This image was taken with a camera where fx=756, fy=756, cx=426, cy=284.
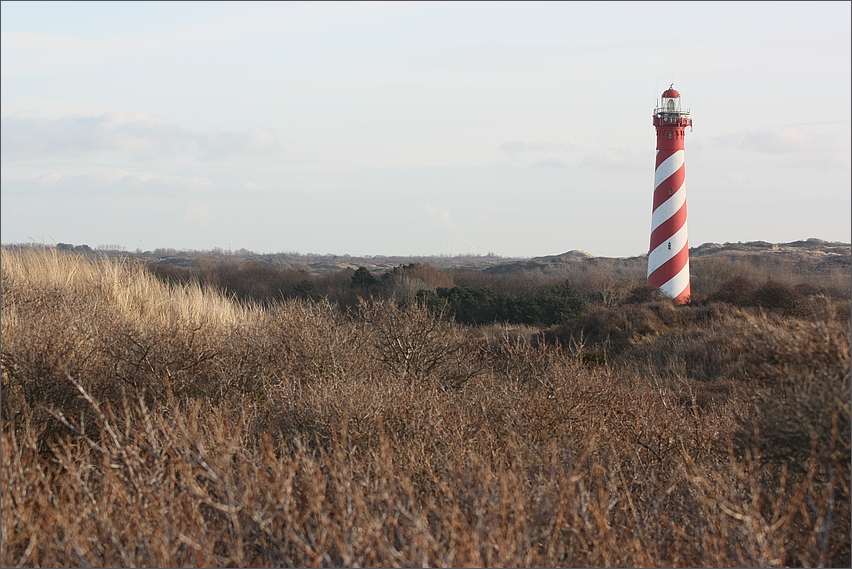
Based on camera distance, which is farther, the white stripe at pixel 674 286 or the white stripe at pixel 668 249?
the white stripe at pixel 674 286

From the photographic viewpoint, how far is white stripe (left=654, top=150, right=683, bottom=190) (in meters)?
21.6

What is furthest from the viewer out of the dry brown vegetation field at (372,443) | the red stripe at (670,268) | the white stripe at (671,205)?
the red stripe at (670,268)

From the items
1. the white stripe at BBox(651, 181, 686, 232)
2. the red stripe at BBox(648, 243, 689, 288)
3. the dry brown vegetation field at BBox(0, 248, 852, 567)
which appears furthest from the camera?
the red stripe at BBox(648, 243, 689, 288)

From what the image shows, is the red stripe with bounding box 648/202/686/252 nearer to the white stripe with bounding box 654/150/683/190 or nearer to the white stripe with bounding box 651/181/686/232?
the white stripe with bounding box 651/181/686/232

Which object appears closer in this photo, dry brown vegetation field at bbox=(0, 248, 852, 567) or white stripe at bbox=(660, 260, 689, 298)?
dry brown vegetation field at bbox=(0, 248, 852, 567)

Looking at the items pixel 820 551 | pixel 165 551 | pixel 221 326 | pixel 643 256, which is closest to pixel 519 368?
pixel 221 326

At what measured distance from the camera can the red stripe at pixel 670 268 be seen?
21.8 m

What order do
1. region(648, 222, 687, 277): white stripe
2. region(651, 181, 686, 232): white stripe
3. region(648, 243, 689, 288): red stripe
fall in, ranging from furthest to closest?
region(648, 243, 689, 288): red stripe
region(648, 222, 687, 277): white stripe
region(651, 181, 686, 232): white stripe

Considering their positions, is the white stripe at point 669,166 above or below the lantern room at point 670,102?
below

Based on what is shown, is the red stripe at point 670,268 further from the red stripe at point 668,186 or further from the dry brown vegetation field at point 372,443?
the dry brown vegetation field at point 372,443

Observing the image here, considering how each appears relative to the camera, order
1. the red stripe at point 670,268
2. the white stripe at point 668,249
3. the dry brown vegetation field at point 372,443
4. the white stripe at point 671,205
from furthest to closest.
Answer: the red stripe at point 670,268 → the white stripe at point 668,249 → the white stripe at point 671,205 → the dry brown vegetation field at point 372,443

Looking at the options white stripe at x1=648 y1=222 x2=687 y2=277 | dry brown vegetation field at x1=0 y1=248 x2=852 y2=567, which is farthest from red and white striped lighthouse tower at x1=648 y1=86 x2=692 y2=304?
dry brown vegetation field at x1=0 y1=248 x2=852 y2=567

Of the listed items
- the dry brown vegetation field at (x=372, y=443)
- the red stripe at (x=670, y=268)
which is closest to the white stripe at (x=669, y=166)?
the red stripe at (x=670, y=268)

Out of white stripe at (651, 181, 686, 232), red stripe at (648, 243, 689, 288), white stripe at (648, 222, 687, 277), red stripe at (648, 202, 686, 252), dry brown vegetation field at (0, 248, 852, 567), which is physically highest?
white stripe at (651, 181, 686, 232)
